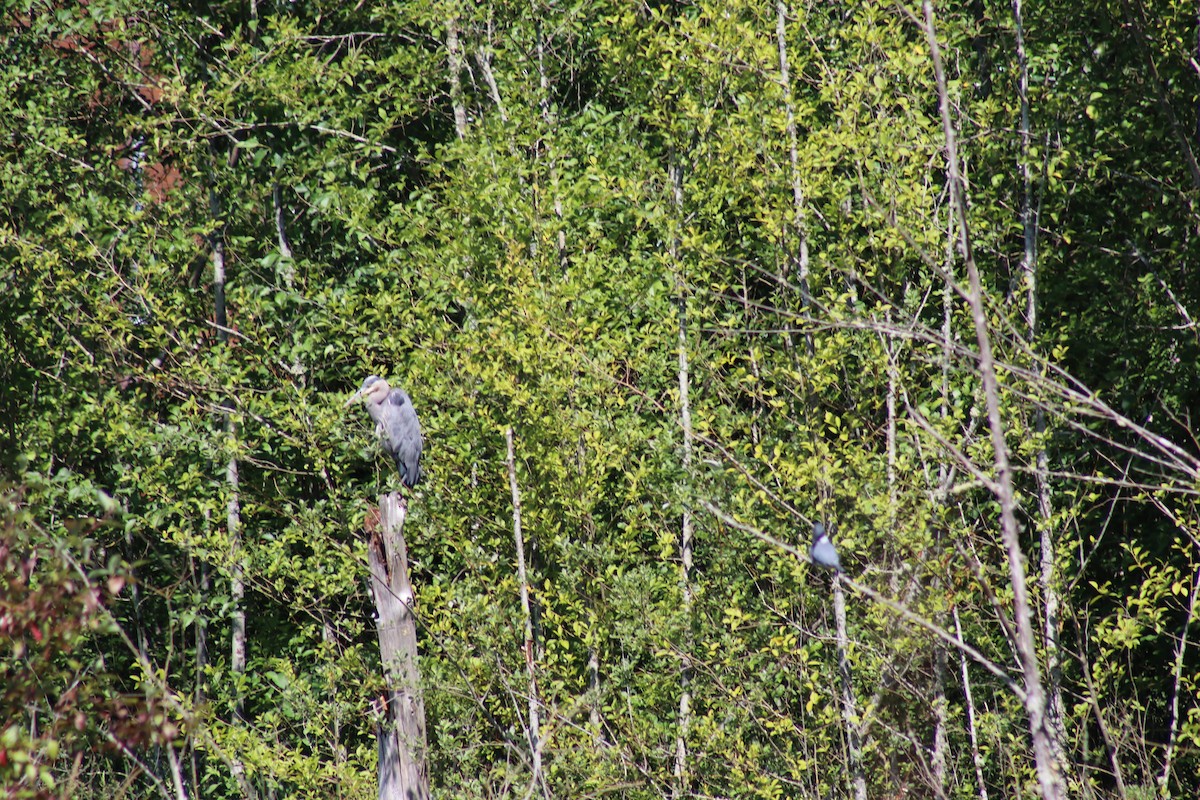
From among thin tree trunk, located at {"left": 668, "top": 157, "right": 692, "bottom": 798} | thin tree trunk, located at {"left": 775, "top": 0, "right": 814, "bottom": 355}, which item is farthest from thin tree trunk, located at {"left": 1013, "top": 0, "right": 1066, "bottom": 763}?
thin tree trunk, located at {"left": 668, "top": 157, "right": 692, "bottom": 798}

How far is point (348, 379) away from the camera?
23.1 ft

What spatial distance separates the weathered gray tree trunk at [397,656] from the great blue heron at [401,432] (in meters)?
1.16

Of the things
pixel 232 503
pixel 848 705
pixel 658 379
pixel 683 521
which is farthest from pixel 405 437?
pixel 848 705

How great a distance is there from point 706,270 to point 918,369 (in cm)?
108

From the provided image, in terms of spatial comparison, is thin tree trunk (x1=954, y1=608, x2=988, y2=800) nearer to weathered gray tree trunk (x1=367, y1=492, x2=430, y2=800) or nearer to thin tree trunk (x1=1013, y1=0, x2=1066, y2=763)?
thin tree trunk (x1=1013, y1=0, x2=1066, y2=763)

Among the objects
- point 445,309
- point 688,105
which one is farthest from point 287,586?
point 688,105

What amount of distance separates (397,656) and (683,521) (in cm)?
192

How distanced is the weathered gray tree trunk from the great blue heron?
3.79 feet

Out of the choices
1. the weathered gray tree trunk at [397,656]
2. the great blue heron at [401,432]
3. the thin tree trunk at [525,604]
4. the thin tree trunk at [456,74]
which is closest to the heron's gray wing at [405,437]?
the great blue heron at [401,432]

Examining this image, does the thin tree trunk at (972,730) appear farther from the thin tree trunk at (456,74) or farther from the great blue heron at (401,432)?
the thin tree trunk at (456,74)

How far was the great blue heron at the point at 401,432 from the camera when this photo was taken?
551 cm

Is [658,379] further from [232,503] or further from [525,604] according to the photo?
[232,503]

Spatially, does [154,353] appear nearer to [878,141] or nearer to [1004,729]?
[878,141]

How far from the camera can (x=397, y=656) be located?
4.29m
